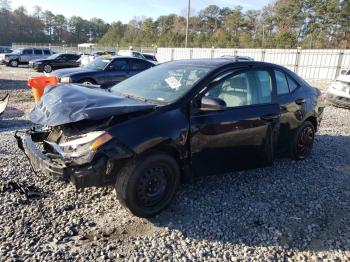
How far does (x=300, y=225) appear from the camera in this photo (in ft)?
12.2

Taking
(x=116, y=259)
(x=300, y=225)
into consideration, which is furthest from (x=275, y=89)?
(x=116, y=259)

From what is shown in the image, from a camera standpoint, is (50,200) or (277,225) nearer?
(277,225)

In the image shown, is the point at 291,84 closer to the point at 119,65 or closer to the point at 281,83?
the point at 281,83

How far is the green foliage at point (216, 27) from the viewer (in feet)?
141

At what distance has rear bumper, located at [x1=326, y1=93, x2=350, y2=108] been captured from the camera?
1101 cm

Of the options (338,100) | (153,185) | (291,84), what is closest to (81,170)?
(153,185)

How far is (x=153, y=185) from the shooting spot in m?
3.63

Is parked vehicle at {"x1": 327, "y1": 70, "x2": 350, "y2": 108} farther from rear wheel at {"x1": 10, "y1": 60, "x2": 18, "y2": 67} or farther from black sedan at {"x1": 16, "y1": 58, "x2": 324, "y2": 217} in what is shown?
rear wheel at {"x1": 10, "y1": 60, "x2": 18, "y2": 67}

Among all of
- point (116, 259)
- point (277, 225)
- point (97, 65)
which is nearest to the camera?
point (116, 259)

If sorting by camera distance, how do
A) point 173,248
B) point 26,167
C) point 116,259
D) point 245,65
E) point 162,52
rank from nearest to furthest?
point 116,259, point 173,248, point 245,65, point 26,167, point 162,52

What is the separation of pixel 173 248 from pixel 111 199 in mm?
1137

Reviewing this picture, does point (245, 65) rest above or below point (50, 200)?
above

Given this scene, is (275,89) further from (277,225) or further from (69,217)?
(69,217)

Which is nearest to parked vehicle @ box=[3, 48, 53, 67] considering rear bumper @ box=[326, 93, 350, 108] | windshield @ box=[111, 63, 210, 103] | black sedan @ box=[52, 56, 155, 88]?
black sedan @ box=[52, 56, 155, 88]
